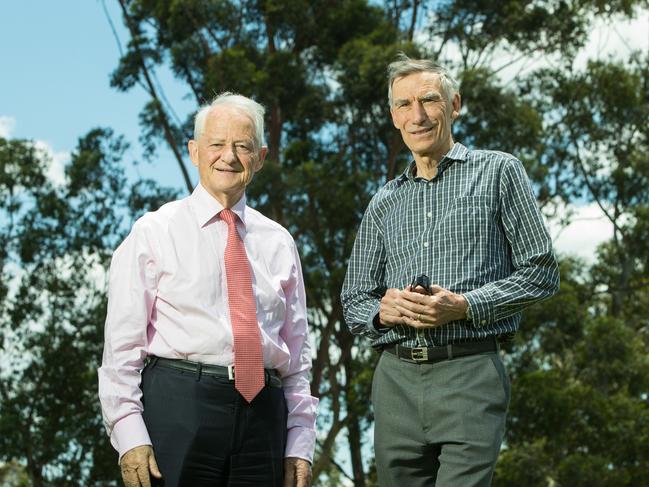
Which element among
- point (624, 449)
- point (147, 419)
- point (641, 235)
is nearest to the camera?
point (147, 419)

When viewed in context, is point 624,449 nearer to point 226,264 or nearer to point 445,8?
point 445,8

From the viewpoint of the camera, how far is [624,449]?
18.4m

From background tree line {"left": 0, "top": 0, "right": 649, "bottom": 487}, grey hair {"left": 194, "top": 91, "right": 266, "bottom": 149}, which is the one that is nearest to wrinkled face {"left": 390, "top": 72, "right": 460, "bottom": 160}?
grey hair {"left": 194, "top": 91, "right": 266, "bottom": 149}

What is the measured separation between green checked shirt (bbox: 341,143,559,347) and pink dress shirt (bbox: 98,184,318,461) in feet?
0.95

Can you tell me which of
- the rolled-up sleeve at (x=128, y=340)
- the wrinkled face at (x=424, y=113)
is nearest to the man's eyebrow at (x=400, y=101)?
the wrinkled face at (x=424, y=113)

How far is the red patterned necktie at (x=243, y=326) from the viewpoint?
127 inches

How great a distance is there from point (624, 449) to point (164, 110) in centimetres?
984

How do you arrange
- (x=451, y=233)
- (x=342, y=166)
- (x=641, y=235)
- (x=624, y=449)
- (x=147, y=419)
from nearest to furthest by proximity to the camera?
(x=147, y=419) → (x=451, y=233) → (x=342, y=166) → (x=624, y=449) → (x=641, y=235)

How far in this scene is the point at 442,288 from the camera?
3.24 meters

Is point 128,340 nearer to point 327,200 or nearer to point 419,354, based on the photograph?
A: point 419,354

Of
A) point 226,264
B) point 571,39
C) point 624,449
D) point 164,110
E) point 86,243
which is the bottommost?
point 624,449

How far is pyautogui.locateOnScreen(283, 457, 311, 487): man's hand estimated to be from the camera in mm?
3389

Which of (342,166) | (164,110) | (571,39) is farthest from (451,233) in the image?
(571,39)

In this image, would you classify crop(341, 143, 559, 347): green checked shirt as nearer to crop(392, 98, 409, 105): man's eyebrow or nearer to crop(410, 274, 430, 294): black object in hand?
crop(410, 274, 430, 294): black object in hand
